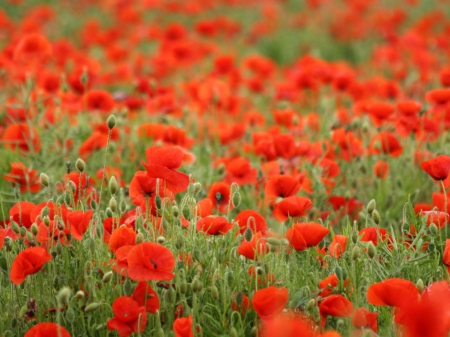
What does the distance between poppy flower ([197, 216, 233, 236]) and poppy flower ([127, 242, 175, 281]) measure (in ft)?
0.88

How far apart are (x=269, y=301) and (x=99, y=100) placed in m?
2.12

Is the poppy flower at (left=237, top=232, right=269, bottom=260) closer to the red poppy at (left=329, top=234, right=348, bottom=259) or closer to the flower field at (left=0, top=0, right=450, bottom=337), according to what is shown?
→ the flower field at (left=0, top=0, right=450, bottom=337)

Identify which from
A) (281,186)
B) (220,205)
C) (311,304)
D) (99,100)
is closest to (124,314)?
(311,304)

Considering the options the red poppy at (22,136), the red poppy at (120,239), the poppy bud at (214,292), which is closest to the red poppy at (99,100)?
the red poppy at (22,136)

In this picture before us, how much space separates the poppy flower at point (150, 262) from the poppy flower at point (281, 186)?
624 mm

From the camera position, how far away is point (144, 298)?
1778 mm

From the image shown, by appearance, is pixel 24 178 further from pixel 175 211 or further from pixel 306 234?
pixel 306 234

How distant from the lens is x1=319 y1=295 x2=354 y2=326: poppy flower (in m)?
1.67

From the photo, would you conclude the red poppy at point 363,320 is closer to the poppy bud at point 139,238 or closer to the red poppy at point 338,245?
the red poppy at point 338,245

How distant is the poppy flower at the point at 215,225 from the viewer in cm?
191

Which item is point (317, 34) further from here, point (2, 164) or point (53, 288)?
point (53, 288)

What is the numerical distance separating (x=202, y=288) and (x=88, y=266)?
368mm

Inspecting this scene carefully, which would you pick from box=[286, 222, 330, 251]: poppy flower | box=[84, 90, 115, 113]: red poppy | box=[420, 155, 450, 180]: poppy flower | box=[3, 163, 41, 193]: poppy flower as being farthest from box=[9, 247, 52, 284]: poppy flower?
box=[84, 90, 115, 113]: red poppy

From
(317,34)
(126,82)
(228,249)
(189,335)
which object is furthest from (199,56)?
(189,335)
